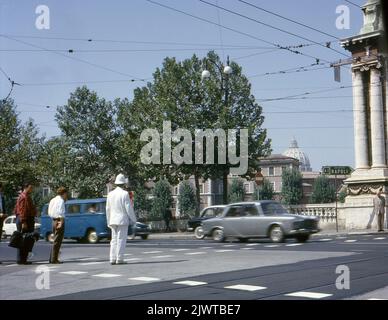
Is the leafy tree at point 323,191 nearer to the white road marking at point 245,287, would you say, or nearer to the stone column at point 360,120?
the stone column at point 360,120

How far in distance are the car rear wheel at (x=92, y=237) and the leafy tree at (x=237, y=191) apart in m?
77.4

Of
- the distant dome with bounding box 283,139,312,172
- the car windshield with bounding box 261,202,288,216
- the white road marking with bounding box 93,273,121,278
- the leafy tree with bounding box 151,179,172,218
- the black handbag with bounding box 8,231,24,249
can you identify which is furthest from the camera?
the distant dome with bounding box 283,139,312,172

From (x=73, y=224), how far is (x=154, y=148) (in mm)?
16762

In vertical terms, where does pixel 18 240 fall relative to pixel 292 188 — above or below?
below

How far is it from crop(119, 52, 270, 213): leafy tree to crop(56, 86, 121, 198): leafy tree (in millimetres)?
12686

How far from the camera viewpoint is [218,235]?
855 inches

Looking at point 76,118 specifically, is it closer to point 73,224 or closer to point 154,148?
point 154,148

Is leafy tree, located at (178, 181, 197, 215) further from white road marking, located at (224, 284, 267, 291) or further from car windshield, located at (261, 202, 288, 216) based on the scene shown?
white road marking, located at (224, 284, 267, 291)

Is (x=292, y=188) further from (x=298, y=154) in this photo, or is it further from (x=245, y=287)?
(x=245, y=287)

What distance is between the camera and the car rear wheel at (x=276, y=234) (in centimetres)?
1953

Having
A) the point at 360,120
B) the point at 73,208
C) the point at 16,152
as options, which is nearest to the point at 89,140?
the point at 16,152

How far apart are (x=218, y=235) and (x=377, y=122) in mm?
14504

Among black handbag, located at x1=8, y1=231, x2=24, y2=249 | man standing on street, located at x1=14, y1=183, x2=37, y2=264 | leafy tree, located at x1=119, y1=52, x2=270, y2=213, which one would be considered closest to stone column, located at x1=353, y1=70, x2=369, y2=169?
leafy tree, located at x1=119, y1=52, x2=270, y2=213

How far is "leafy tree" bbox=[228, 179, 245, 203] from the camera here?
104 metres
